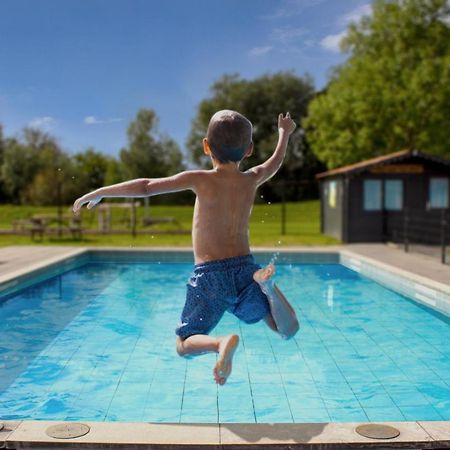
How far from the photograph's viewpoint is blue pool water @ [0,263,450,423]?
5.10 metres

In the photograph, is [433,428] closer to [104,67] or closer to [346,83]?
[346,83]

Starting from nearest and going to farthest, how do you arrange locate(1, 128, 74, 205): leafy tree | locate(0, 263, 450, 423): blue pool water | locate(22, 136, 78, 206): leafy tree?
locate(0, 263, 450, 423): blue pool water < locate(22, 136, 78, 206): leafy tree < locate(1, 128, 74, 205): leafy tree

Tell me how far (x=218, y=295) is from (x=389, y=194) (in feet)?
50.0

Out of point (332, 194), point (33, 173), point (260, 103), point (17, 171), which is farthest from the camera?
point (260, 103)

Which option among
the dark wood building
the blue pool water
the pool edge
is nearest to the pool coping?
the pool edge

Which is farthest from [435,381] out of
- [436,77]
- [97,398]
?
[436,77]

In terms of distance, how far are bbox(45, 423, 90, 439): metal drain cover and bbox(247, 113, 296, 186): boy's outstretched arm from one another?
67.6 inches

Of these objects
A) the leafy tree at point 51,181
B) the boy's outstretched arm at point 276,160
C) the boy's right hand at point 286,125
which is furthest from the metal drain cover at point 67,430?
the leafy tree at point 51,181

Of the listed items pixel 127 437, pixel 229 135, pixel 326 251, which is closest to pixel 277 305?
pixel 229 135

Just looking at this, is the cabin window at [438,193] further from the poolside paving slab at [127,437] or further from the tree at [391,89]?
the poolside paving slab at [127,437]

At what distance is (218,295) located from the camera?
3.55 meters

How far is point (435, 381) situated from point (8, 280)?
6.69m

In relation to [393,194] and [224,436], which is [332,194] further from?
[224,436]

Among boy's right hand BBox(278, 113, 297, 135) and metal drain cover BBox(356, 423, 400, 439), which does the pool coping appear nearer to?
Result: metal drain cover BBox(356, 423, 400, 439)
